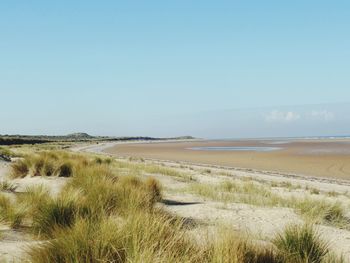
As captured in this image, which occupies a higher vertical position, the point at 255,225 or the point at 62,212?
the point at 62,212

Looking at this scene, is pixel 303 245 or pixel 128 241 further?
pixel 303 245

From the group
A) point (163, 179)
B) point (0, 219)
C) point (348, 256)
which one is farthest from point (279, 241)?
point (163, 179)

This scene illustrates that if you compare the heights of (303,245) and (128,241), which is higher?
(128,241)

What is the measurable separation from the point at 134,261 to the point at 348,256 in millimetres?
3862

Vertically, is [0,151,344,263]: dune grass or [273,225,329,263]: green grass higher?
[0,151,344,263]: dune grass

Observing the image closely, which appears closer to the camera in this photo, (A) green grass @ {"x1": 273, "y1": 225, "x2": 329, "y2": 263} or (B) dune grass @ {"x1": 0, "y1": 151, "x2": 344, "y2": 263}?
(B) dune grass @ {"x1": 0, "y1": 151, "x2": 344, "y2": 263}

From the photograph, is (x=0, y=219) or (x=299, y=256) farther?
(x=0, y=219)

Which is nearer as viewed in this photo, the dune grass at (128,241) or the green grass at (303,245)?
the dune grass at (128,241)

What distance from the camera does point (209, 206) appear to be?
10.1 metres

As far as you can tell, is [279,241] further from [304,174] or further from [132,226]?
[304,174]

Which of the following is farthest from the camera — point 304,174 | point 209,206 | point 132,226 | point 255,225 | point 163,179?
point 304,174

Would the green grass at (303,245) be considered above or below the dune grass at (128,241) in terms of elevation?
below

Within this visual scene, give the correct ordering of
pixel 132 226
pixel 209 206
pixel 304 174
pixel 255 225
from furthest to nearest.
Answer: pixel 304 174
pixel 209 206
pixel 255 225
pixel 132 226

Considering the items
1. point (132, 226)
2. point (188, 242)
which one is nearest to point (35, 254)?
point (132, 226)
